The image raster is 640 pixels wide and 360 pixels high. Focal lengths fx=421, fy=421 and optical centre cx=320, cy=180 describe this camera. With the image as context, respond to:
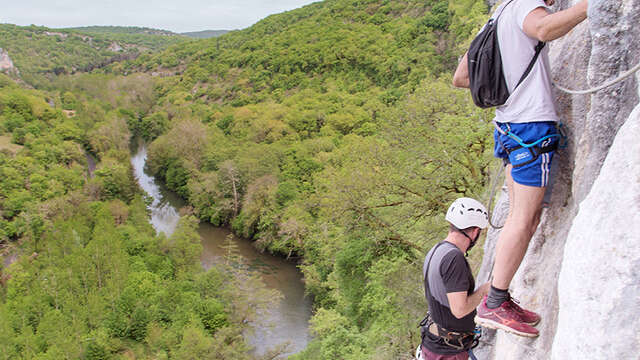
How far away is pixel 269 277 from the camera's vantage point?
1075 inches

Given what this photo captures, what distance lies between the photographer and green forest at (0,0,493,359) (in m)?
12.6

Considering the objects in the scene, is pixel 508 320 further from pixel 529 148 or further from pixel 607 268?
pixel 529 148

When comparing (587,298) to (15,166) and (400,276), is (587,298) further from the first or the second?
(15,166)

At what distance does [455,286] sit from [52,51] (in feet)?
514

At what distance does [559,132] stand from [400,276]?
33.4 ft

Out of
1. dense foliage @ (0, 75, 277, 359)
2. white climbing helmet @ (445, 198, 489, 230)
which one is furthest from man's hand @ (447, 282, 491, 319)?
dense foliage @ (0, 75, 277, 359)

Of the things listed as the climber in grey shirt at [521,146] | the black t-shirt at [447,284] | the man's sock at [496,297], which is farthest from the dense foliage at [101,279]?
the climber in grey shirt at [521,146]

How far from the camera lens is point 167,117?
6606 centimetres

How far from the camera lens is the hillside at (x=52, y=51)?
364 feet

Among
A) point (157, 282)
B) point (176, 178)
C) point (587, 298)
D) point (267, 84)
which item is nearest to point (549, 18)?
point (587, 298)

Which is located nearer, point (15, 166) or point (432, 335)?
point (432, 335)

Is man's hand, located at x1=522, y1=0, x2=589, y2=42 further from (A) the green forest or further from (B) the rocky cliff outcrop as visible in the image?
(A) the green forest

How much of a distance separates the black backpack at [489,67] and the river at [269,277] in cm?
1810

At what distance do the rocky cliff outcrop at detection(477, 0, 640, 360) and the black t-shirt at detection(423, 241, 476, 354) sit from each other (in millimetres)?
421
